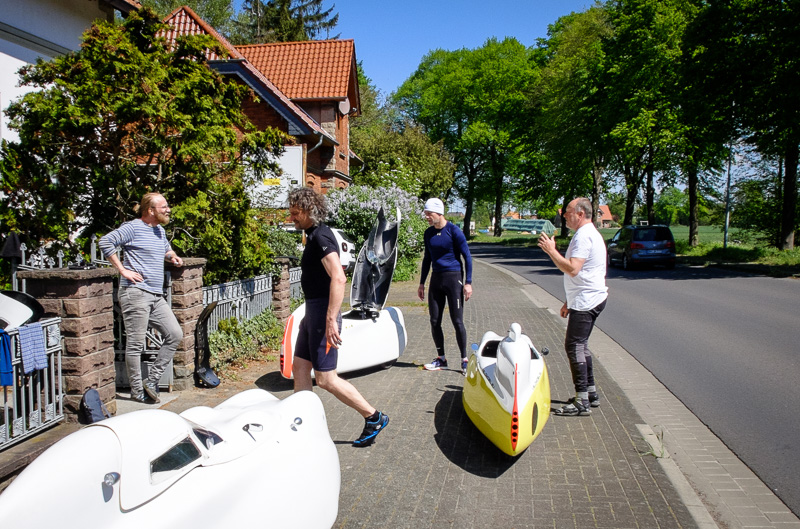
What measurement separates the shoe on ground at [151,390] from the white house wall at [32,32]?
5908 mm

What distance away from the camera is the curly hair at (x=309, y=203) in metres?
4.47

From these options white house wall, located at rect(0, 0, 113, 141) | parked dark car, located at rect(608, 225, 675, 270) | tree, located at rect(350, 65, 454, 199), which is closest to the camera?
white house wall, located at rect(0, 0, 113, 141)

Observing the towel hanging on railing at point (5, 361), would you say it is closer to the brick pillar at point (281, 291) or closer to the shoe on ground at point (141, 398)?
the shoe on ground at point (141, 398)

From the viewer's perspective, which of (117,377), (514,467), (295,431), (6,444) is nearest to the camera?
(295,431)

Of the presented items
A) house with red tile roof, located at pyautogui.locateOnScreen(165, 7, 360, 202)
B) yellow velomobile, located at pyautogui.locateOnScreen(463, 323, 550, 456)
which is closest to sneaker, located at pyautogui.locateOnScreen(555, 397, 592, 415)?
yellow velomobile, located at pyautogui.locateOnScreen(463, 323, 550, 456)

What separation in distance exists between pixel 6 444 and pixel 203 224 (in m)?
3.93

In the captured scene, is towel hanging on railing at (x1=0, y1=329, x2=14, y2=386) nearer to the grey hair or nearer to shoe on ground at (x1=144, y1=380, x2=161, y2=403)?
shoe on ground at (x1=144, y1=380, x2=161, y2=403)

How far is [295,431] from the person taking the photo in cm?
327

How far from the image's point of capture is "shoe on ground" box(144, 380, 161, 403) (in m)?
5.66

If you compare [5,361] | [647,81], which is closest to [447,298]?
[5,361]

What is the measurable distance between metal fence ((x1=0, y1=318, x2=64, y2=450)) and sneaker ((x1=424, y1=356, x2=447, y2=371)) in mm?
3782

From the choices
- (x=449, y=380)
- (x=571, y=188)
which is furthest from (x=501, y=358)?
(x=571, y=188)

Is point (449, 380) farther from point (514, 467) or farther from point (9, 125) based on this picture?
point (9, 125)

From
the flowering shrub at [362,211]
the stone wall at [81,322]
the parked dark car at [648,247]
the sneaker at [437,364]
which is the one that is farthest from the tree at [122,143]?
the parked dark car at [648,247]
